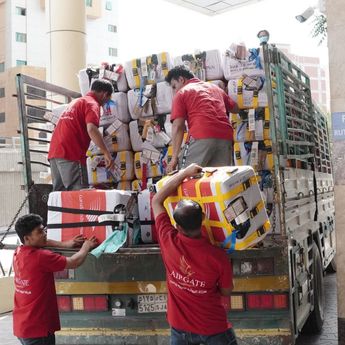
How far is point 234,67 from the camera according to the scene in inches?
197

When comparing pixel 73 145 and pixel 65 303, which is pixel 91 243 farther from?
pixel 73 145

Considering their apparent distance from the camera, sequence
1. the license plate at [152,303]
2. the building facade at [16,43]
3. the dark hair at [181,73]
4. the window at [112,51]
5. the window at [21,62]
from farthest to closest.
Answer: the window at [112,51], the window at [21,62], the building facade at [16,43], the dark hair at [181,73], the license plate at [152,303]

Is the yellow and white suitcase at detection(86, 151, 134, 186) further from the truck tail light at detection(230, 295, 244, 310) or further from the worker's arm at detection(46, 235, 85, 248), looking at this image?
the truck tail light at detection(230, 295, 244, 310)

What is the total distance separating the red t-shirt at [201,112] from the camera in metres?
4.43

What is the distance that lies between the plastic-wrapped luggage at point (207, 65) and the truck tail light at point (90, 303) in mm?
2252

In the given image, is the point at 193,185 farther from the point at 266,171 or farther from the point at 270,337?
the point at 266,171

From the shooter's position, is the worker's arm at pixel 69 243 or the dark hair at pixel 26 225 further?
the worker's arm at pixel 69 243

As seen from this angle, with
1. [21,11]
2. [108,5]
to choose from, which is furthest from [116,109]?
[108,5]

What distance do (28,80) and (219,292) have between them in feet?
9.81

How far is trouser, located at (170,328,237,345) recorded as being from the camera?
9.45ft

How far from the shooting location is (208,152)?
14.5 ft

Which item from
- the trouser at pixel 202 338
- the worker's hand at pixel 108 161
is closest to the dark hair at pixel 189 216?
the trouser at pixel 202 338

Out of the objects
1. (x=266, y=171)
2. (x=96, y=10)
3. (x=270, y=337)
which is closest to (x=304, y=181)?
(x=266, y=171)

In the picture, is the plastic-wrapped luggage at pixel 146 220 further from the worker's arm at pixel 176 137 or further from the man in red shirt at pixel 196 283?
the man in red shirt at pixel 196 283
